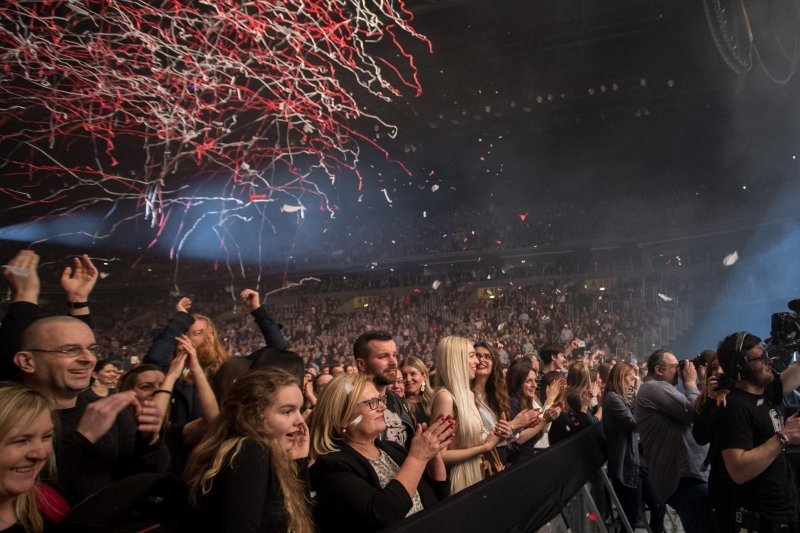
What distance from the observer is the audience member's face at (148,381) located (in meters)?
2.88

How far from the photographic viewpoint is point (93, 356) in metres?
2.21

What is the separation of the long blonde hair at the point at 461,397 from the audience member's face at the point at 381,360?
0.84 feet

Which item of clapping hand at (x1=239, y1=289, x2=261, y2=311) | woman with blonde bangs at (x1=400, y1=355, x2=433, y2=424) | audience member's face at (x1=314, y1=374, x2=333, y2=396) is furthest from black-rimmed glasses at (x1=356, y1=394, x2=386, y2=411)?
audience member's face at (x1=314, y1=374, x2=333, y2=396)

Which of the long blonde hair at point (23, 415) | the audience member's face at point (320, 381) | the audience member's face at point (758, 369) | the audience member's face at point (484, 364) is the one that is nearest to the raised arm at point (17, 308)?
the long blonde hair at point (23, 415)

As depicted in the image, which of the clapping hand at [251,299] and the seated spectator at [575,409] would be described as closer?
the clapping hand at [251,299]

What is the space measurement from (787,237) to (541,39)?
10.4 metres

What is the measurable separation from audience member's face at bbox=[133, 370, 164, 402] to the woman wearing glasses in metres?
0.88

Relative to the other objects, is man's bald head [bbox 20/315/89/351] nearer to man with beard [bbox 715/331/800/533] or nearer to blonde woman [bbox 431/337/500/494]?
blonde woman [bbox 431/337/500/494]

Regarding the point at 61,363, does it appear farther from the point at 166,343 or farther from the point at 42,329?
the point at 166,343

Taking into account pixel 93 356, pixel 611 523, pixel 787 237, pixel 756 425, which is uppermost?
A: pixel 787 237

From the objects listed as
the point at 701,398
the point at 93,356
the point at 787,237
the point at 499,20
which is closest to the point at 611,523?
the point at 701,398

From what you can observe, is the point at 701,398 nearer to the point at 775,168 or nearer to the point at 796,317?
Result: the point at 796,317

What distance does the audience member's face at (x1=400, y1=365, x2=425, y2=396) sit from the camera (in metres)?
4.57

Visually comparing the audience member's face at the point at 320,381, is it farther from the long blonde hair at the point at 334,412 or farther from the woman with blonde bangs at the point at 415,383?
the long blonde hair at the point at 334,412
